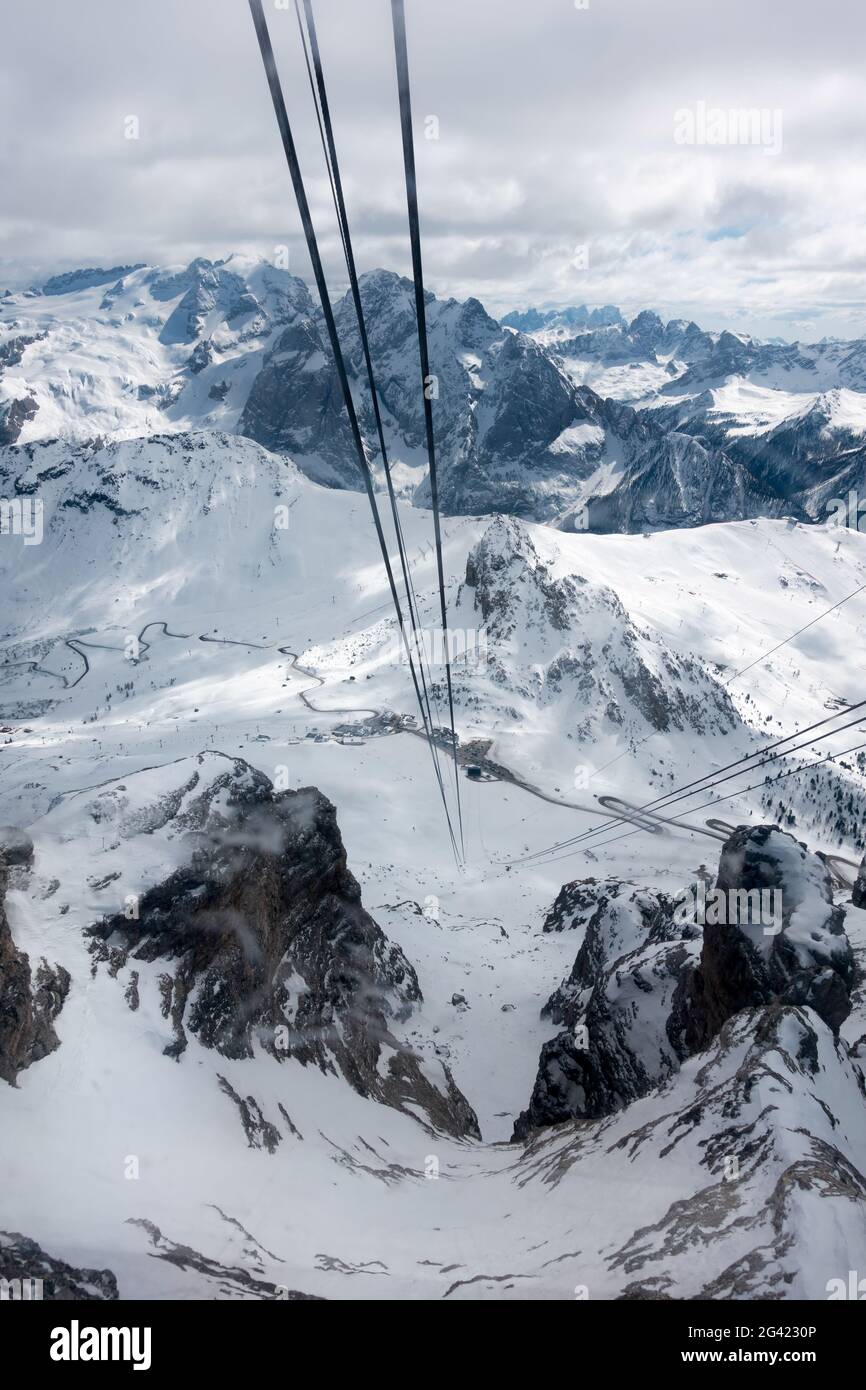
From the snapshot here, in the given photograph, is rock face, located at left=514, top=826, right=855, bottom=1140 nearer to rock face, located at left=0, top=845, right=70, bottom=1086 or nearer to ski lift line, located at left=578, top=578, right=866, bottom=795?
rock face, located at left=0, top=845, right=70, bottom=1086

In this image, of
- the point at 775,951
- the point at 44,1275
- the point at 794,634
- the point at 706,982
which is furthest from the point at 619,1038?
the point at 794,634

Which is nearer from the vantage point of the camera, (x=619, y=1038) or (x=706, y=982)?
(x=706, y=982)

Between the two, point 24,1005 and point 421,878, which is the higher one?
point 421,878

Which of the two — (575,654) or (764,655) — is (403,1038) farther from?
(764,655)

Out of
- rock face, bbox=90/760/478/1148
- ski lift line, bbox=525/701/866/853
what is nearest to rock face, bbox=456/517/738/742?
ski lift line, bbox=525/701/866/853

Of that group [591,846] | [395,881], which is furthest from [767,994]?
[591,846]
